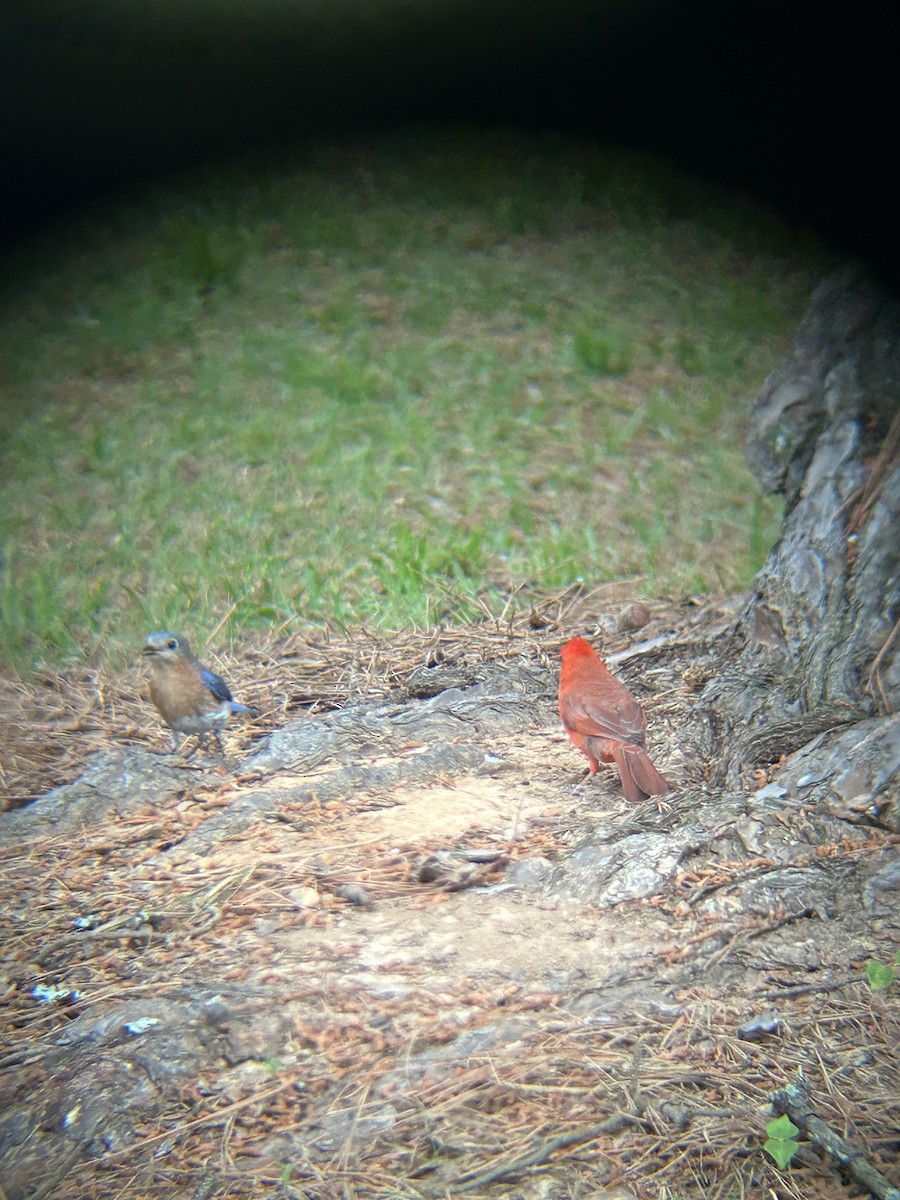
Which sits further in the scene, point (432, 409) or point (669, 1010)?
point (432, 409)

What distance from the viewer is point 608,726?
111 inches

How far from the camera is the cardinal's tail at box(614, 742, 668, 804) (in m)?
2.75

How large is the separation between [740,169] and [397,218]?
1.42 m

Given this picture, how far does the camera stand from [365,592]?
158 inches

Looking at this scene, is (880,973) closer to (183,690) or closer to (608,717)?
(608,717)

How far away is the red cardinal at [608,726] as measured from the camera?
2.77m

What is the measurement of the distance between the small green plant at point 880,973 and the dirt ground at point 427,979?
0.07ft

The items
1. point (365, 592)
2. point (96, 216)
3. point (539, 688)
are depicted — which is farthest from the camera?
point (365, 592)

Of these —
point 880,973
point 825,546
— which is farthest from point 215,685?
point 880,973

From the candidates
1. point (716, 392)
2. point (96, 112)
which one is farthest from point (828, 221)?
point (96, 112)

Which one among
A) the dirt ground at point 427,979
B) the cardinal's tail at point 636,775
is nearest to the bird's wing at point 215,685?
the dirt ground at point 427,979

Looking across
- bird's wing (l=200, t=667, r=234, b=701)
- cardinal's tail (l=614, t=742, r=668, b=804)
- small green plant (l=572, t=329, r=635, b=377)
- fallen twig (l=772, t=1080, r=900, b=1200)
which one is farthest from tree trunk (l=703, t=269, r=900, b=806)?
bird's wing (l=200, t=667, r=234, b=701)

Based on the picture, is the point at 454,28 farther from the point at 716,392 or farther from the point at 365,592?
the point at 365,592

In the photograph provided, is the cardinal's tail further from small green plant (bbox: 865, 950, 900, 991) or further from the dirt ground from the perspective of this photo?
small green plant (bbox: 865, 950, 900, 991)
